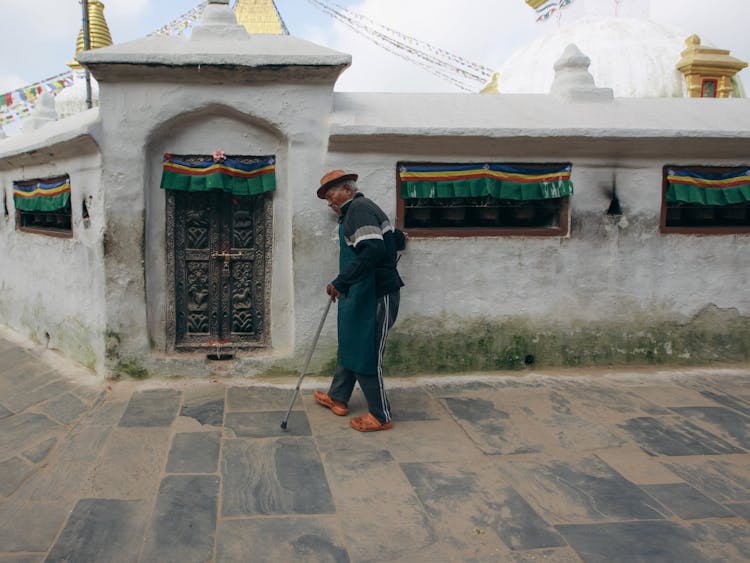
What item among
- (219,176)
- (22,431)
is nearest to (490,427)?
(219,176)

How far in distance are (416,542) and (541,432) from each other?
1.69 meters

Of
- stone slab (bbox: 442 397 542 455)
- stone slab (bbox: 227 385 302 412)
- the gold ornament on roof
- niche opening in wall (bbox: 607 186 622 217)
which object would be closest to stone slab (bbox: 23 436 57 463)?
stone slab (bbox: 227 385 302 412)

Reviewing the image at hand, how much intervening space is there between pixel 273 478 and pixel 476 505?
1.19 metres

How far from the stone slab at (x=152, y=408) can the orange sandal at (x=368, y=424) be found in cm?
135

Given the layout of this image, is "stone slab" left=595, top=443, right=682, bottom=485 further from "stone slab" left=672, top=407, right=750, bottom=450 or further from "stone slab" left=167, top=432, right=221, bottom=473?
"stone slab" left=167, top=432, right=221, bottom=473

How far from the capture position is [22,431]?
434cm

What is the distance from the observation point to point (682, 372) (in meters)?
5.76

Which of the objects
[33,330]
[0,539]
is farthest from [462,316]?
[33,330]

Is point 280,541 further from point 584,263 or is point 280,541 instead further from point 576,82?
point 576,82

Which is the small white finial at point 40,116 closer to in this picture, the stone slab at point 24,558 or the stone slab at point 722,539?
the stone slab at point 24,558

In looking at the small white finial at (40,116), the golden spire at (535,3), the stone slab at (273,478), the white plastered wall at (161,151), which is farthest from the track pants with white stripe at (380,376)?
the golden spire at (535,3)

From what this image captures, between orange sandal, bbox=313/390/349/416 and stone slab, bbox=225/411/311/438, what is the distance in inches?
7.5

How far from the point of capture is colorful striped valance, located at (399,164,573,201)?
536 centimetres

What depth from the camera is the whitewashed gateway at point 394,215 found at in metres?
5.16
